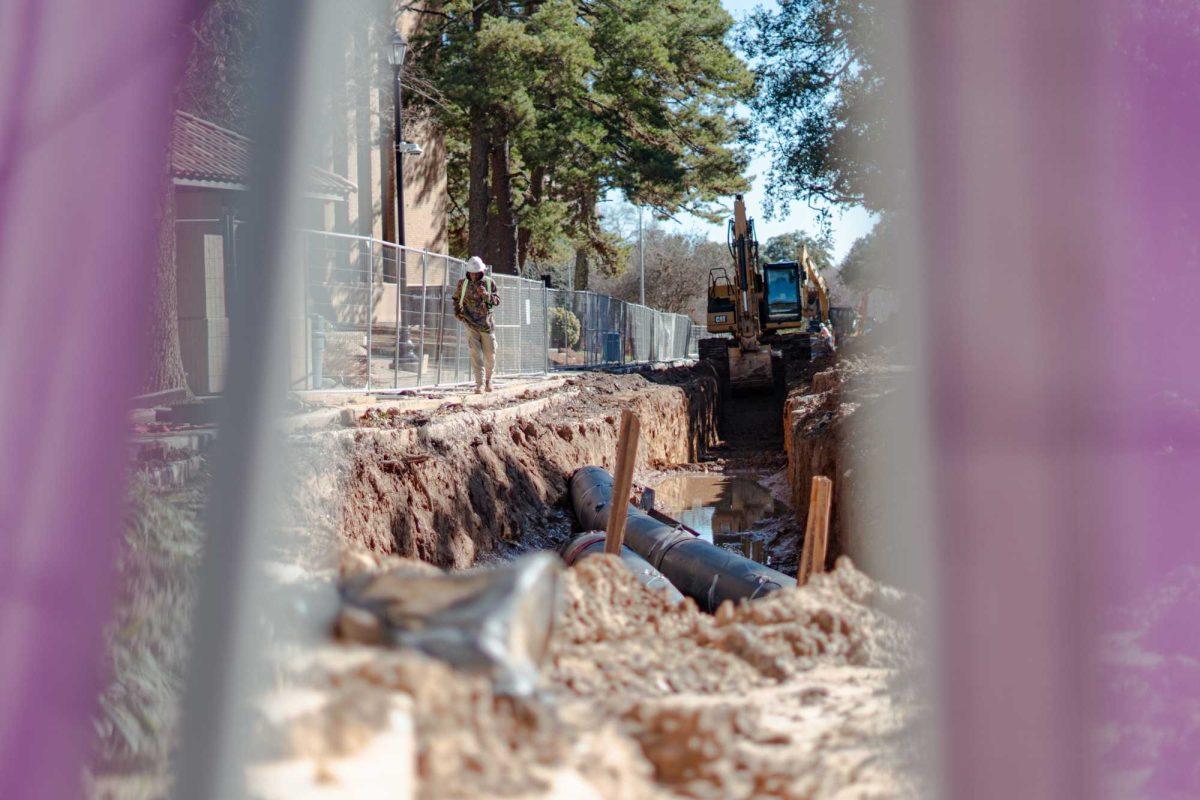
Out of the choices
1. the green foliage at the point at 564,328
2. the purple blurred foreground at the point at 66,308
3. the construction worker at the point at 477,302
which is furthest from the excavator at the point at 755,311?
the purple blurred foreground at the point at 66,308

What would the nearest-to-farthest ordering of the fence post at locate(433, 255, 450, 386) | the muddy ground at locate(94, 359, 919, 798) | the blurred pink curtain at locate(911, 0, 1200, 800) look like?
1. the muddy ground at locate(94, 359, 919, 798)
2. the blurred pink curtain at locate(911, 0, 1200, 800)
3. the fence post at locate(433, 255, 450, 386)

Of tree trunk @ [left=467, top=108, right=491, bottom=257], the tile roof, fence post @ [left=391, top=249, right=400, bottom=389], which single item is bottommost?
fence post @ [left=391, top=249, right=400, bottom=389]

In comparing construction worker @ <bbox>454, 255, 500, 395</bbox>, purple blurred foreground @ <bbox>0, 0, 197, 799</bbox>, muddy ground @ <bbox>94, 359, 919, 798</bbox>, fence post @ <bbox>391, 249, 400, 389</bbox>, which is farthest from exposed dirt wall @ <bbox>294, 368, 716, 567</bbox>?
purple blurred foreground @ <bbox>0, 0, 197, 799</bbox>

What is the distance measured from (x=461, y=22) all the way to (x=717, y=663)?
67.2ft

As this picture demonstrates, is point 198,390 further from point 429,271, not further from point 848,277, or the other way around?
point 848,277

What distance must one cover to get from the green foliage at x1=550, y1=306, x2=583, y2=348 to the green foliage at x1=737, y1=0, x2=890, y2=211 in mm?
5315

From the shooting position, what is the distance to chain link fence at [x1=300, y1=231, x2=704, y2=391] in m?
11.5

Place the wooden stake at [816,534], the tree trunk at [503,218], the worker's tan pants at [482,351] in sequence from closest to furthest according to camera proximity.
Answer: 1. the wooden stake at [816,534]
2. the worker's tan pants at [482,351]
3. the tree trunk at [503,218]

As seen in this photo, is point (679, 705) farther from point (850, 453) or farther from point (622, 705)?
point (850, 453)

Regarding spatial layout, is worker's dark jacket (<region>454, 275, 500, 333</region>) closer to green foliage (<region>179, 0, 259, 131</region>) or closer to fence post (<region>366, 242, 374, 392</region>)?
fence post (<region>366, 242, 374, 392</region>)

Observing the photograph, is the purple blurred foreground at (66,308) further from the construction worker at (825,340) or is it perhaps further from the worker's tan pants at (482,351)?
the construction worker at (825,340)

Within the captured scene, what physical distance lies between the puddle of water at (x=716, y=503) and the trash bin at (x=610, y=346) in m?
9.84

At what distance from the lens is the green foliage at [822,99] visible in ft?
54.0

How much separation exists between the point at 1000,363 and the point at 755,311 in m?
16.4
